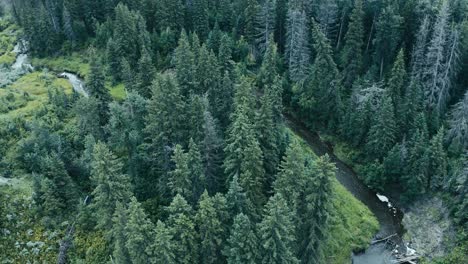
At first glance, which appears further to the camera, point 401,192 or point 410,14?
point 410,14

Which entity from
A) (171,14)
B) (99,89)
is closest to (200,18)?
(171,14)

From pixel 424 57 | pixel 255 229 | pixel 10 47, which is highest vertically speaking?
pixel 424 57

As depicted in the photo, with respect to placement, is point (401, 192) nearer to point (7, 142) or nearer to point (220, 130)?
point (220, 130)

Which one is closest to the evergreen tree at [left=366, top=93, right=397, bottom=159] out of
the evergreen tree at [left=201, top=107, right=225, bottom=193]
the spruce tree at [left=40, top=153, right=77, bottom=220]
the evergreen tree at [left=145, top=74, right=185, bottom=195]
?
the evergreen tree at [left=201, top=107, right=225, bottom=193]

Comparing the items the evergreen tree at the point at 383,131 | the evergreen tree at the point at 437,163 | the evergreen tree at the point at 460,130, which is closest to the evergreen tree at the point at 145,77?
the evergreen tree at the point at 383,131

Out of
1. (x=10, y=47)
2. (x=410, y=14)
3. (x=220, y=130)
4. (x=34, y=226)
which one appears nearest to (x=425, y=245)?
(x=220, y=130)

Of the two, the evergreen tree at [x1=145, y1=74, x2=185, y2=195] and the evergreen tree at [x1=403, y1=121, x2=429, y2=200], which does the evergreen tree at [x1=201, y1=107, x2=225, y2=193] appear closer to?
the evergreen tree at [x1=145, y1=74, x2=185, y2=195]

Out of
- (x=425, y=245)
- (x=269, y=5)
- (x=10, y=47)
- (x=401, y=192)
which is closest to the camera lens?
(x=425, y=245)

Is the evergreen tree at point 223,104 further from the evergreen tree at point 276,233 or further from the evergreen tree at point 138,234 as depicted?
the evergreen tree at point 138,234
